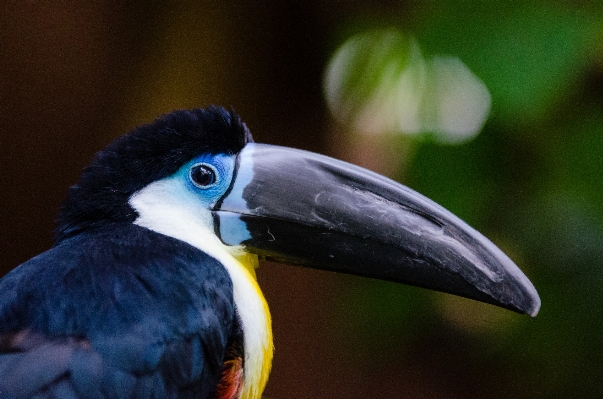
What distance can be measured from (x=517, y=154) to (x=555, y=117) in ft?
0.57

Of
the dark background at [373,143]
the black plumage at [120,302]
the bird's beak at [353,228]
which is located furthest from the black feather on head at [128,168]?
the dark background at [373,143]

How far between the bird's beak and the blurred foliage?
70 cm

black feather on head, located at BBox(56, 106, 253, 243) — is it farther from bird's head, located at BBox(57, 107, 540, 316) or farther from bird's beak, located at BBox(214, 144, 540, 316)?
bird's beak, located at BBox(214, 144, 540, 316)

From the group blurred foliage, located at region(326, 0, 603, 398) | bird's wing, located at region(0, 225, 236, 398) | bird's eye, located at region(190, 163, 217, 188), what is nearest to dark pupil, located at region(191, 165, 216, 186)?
bird's eye, located at region(190, 163, 217, 188)

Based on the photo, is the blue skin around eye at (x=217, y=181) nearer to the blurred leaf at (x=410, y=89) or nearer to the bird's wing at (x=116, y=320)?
the bird's wing at (x=116, y=320)

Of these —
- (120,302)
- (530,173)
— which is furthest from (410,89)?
(120,302)

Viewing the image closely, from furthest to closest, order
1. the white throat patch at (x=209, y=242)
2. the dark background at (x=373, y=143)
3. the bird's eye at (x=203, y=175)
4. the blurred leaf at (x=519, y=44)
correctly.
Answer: the dark background at (x=373, y=143), the blurred leaf at (x=519, y=44), the bird's eye at (x=203, y=175), the white throat patch at (x=209, y=242)

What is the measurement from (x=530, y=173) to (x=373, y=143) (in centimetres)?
61

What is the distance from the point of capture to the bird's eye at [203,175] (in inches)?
57.0

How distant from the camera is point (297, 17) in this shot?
3090 millimetres

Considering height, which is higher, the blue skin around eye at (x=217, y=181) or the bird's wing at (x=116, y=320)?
the blue skin around eye at (x=217, y=181)

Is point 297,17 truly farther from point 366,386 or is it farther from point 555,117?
point 366,386

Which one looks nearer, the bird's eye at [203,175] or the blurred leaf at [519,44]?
the bird's eye at [203,175]

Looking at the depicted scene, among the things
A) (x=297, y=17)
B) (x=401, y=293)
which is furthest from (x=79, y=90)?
(x=401, y=293)
